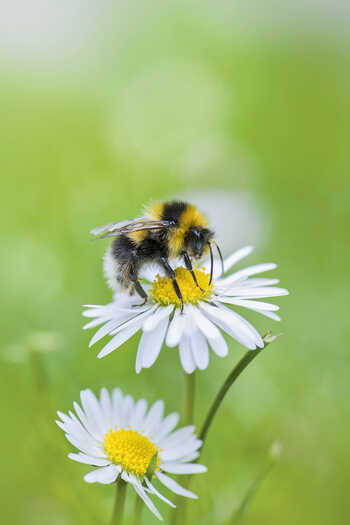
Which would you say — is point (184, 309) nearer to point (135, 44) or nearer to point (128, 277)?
point (128, 277)

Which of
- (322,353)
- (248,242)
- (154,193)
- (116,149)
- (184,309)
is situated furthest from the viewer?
(116,149)

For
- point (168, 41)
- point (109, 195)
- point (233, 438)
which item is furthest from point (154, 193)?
point (168, 41)

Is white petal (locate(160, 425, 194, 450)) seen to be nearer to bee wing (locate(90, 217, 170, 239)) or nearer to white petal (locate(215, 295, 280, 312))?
white petal (locate(215, 295, 280, 312))

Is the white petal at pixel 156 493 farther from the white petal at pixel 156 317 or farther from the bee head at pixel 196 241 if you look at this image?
the bee head at pixel 196 241

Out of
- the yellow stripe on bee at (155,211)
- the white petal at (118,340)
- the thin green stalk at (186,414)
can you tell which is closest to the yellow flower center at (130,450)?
the thin green stalk at (186,414)

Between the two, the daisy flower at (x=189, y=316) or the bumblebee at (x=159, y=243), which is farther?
the bumblebee at (x=159, y=243)
